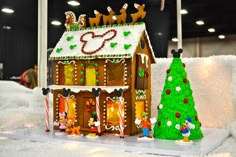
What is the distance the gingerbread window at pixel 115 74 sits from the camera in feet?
8.19

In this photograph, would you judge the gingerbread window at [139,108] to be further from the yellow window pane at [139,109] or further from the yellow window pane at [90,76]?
the yellow window pane at [90,76]

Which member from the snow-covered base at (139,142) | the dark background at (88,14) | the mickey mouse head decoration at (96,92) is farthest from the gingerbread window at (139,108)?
the dark background at (88,14)

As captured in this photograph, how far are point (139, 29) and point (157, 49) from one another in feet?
3.32

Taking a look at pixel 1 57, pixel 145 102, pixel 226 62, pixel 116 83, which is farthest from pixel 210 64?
pixel 1 57

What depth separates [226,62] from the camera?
2684 mm

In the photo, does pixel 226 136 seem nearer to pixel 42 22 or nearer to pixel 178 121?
pixel 178 121

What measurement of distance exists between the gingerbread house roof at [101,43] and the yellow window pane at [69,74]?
92 mm

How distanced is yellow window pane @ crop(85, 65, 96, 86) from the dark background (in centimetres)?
103

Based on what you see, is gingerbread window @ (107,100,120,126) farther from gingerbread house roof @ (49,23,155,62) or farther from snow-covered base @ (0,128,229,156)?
gingerbread house roof @ (49,23,155,62)

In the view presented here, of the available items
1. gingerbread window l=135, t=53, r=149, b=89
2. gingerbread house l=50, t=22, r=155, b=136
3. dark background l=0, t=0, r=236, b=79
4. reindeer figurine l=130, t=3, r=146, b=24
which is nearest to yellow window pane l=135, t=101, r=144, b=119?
gingerbread house l=50, t=22, r=155, b=136

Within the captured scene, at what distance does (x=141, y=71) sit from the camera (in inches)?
98.1

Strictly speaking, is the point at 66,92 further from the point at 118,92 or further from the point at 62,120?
the point at 118,92

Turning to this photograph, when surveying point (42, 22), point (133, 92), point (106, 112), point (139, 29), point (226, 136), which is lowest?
point (226, 136)

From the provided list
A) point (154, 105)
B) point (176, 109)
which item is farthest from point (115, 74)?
point (154, 105)
